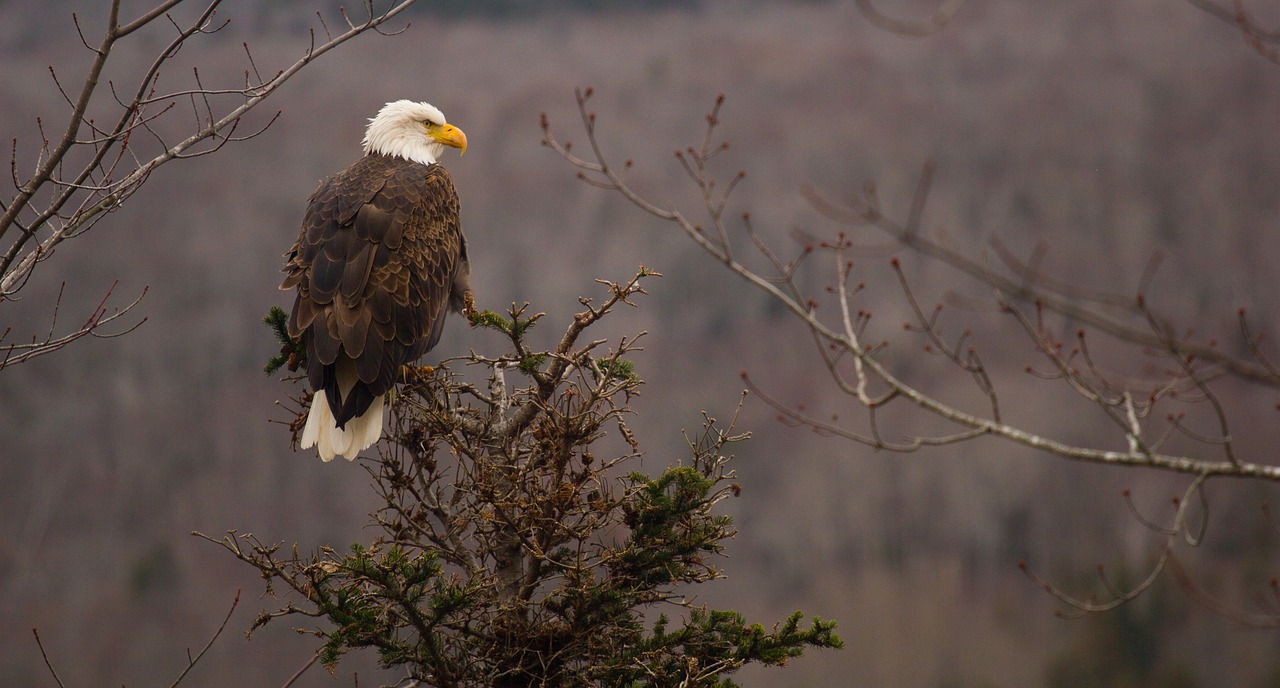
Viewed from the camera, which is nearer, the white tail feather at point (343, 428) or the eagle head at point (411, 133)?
the white tail feather at point (343, 428)

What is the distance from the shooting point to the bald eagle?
15.6 feet

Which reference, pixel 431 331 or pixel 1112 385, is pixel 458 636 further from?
pixel 1112 385

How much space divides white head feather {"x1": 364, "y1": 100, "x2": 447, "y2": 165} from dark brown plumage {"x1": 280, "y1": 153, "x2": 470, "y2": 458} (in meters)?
0.35

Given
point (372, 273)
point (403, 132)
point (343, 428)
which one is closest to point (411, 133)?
point (403, 132)

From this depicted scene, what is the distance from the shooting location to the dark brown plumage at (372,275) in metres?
4.77

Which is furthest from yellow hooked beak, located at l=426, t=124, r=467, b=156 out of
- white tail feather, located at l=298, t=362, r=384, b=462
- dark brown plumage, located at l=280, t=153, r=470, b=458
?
white tail feather, located at l=298, t=362, r=384, b=462

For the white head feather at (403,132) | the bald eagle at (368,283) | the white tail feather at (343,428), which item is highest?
the white head feather at (403,132)

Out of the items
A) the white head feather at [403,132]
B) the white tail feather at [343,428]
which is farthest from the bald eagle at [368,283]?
the white head feather at [403,132]

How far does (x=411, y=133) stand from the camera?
631 cm

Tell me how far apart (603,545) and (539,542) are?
0.27 m

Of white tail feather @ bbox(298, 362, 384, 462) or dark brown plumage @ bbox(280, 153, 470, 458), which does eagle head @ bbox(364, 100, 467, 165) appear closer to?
dark brown plumage @ bbox(280, 153, 470, 458)

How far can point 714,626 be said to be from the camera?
4273 millimetres

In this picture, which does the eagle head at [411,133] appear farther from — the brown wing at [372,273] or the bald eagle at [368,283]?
the brown wing at [372,273]

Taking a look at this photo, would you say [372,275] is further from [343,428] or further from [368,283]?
[343,428]
